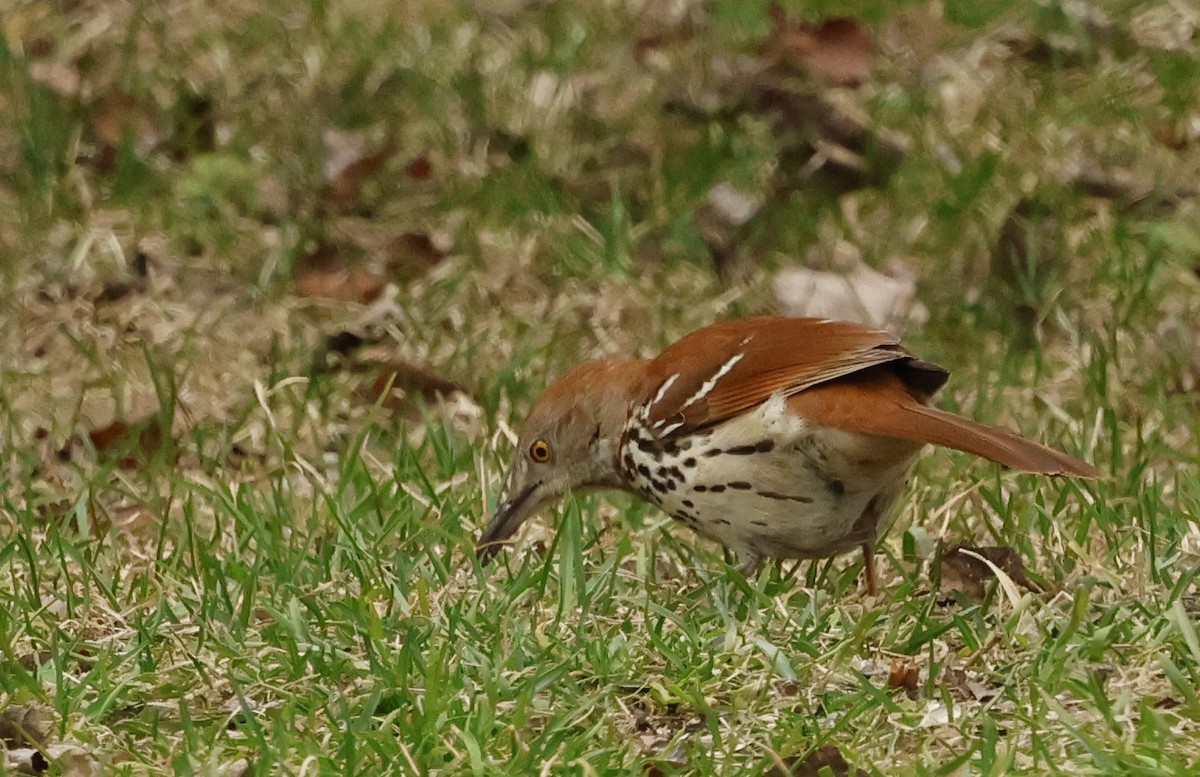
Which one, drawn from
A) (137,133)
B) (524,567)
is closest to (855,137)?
(137,133)

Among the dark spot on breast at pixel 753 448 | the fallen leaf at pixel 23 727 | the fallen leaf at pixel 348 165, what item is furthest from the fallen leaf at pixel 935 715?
the fallen leaf at pixel 348 165

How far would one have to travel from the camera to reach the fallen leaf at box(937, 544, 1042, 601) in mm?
4254

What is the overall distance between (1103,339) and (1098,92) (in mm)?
1607

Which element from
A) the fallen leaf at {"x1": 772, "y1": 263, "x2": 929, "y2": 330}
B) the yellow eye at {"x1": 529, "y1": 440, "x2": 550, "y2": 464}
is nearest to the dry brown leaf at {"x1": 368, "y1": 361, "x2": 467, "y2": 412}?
the yellow eye at {"x1": 529, "y1": 440, "x2": 550, "y2": 464}

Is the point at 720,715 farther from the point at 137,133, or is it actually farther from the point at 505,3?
the point at 505,3

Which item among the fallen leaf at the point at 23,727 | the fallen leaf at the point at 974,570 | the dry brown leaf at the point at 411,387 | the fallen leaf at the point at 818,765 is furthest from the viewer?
the dry brown leaf at the point at 411,387

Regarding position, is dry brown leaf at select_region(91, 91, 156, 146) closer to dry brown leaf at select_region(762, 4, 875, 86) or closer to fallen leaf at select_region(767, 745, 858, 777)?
dry brown leaf at select_region(762, 4, 875, 86)

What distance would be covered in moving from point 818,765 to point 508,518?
1463 mm

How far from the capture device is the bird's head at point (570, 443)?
185 inches

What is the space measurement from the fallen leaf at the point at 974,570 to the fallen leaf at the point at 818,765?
0.91m

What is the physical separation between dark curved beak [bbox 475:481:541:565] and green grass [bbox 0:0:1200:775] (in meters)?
0.08

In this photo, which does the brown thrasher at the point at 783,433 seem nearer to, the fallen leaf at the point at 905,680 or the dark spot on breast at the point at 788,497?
the dark spot on breast at the point at 788,497

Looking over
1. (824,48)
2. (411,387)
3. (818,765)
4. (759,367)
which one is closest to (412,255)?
(411,387)

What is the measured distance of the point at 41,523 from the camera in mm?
4996
